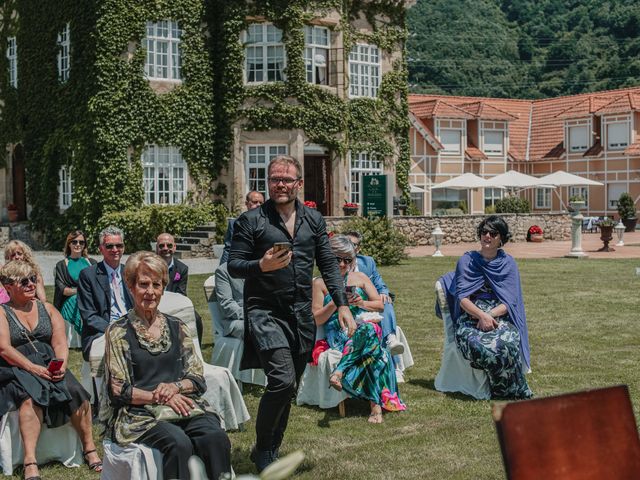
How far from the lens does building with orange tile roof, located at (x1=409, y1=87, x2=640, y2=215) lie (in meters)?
45.2

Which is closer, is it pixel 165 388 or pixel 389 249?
pixel 165 388

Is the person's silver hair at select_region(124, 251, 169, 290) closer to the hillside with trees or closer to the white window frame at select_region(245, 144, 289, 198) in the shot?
the white window frame at select_region(245, 144, 289, 198)

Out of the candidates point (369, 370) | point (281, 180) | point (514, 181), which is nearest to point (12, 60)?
point (514, 181)

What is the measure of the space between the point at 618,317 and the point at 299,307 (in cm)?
856

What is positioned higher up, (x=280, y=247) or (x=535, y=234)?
(x=280, y=247)

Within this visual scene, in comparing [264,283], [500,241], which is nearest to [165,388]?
Answer: [264,283]

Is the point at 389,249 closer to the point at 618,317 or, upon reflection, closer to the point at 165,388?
the point at 618,317

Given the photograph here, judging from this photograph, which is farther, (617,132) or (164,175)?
(617,132)

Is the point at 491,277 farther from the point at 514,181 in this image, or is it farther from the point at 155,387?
the point at 514,181

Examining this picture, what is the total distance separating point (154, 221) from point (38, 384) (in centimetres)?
1933

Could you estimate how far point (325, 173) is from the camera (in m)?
28.9

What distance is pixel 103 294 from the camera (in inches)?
291

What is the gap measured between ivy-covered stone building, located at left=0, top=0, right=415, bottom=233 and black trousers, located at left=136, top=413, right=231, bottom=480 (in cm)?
2126

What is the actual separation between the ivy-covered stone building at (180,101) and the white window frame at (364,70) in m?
0.05
